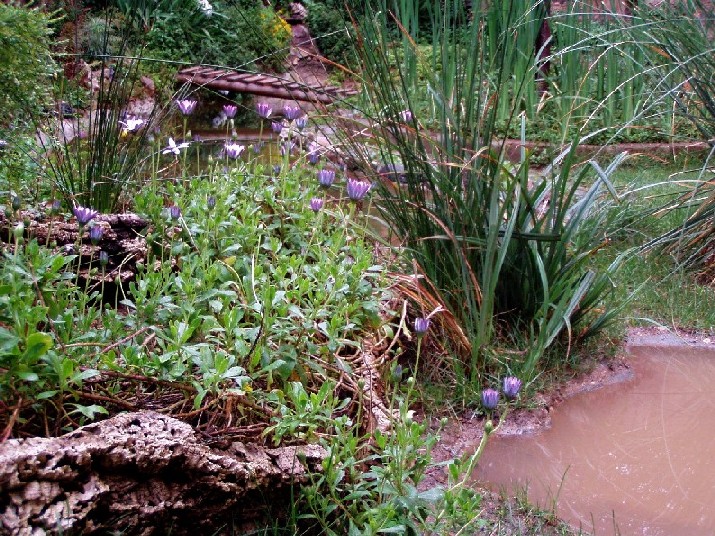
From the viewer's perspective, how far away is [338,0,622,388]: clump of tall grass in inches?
98.3

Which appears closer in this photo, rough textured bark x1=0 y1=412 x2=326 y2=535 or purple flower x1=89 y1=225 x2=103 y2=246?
rough textured bark x1=0 y1=412 x2=326 y2=535

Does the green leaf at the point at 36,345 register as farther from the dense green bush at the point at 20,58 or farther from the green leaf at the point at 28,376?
the dense green bush at the point at 20,58

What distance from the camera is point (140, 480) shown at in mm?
1515

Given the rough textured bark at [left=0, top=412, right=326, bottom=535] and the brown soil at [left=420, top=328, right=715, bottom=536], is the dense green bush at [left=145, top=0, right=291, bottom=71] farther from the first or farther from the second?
the rough textured bark at [left=0, top=412, right=326, bottom=535]

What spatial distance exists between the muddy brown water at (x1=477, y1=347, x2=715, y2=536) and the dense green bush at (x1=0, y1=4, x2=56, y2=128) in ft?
7.25

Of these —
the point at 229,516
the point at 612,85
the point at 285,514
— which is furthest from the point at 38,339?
the point at 612,85

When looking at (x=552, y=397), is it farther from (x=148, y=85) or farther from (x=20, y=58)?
(x=148, y=85)

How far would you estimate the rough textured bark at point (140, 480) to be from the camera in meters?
1.32

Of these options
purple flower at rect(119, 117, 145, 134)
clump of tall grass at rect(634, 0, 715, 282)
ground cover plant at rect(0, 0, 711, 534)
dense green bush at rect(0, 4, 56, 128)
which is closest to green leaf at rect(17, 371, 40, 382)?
ground cover plant at rect(0, 0, 711, 534)

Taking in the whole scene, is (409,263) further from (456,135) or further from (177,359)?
(177,359)

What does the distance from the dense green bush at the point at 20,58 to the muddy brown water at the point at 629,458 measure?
2.21 m

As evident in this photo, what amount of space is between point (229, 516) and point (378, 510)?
1.06ft

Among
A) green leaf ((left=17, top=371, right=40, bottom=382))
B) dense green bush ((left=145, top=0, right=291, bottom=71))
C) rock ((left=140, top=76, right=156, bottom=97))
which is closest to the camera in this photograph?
green leaf ((left=17, top=371, right=40, bottom=382))

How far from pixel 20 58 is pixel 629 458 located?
2748mm
